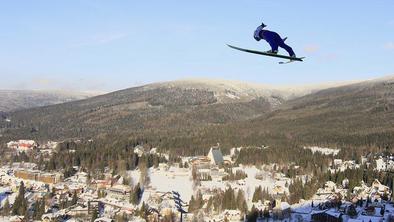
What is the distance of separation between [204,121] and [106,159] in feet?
254

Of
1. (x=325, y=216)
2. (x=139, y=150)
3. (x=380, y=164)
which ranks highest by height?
(x=139, y=150)

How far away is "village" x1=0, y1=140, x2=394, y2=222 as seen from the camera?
5484cm

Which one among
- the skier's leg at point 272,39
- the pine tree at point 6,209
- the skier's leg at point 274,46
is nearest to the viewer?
the skier's leg at point 272,39

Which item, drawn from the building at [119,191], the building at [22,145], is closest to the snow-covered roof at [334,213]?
the building at [119,191]

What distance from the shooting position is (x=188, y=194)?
218 ft

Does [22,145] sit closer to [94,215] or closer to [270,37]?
[94,215]

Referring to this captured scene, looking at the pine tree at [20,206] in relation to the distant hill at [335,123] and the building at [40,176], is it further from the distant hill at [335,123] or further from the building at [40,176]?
the distant hill at [335,123]

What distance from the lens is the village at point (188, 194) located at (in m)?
54.8

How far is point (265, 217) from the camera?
53969mm

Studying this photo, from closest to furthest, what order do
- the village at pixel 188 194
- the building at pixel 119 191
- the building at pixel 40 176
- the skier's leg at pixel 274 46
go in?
the skier's leg at pixel 274 46 < the village at pixel 188 194 < the building at pixel 119 191 < the building at pixel 40 176

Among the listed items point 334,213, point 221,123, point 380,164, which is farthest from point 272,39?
point 221,123

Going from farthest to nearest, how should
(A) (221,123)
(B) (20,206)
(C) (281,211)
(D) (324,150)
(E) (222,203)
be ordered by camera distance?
1. (A) (221,123)
2. (D) (324,150)
3. (B) (20,206)
4. (E) (222,203)
5. (C) (281,211)

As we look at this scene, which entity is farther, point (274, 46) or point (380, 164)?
point (380, 164)

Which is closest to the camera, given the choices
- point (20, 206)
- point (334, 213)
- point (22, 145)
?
point (334, 213)
